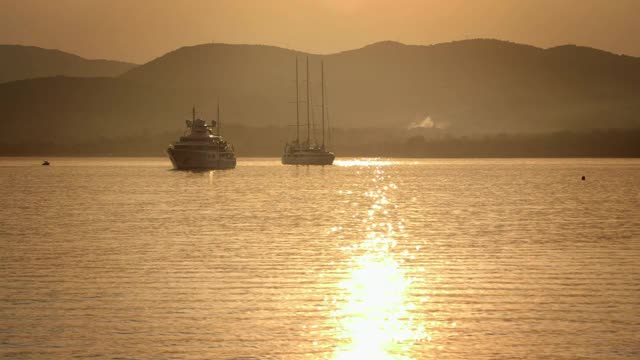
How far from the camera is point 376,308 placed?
2942 cm

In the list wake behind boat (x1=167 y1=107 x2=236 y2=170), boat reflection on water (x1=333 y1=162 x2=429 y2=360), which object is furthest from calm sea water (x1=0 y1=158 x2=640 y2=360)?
wake behind boat (x1=167 y1=107 x2=236 y2=170)

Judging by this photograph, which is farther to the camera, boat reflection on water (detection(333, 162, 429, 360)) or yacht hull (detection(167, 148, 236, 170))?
yacht hull (detection(167, 148, 236, 170))

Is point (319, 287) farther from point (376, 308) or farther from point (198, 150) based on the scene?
point (198, 150)

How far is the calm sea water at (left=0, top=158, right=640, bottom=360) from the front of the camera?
24719 mm

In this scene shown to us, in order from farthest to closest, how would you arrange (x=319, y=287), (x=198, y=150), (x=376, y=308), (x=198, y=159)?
(x=198, y=159), (x=198, y=150), (x=319, y=287), (x=376, y=308)

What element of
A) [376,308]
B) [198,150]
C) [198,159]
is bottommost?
[376,308]

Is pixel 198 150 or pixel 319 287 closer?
pixel 319 287

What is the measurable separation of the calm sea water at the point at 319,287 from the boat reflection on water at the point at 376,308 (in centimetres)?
7

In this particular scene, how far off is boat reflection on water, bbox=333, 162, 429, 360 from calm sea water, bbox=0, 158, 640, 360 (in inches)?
2.7

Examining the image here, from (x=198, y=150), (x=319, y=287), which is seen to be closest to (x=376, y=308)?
(x=319, y=287)

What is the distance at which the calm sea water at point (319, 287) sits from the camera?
24719mm

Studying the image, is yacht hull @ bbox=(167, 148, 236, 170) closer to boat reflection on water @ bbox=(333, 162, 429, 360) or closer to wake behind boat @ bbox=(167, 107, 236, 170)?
wake behind boat @ bbox=(167, 107, 236, 170)

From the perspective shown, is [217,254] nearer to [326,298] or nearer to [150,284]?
[150,284]

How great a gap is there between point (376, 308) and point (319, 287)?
4.56 meters
